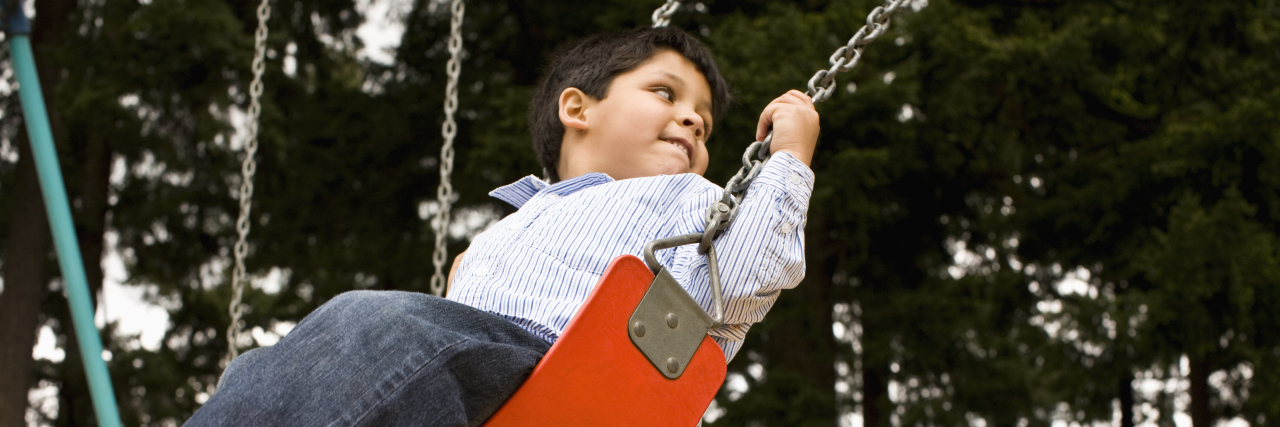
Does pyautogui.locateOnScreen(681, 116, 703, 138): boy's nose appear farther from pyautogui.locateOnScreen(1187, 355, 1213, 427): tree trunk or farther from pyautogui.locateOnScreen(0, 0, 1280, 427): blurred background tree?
pyautogui.locateOnScreen(1187, 355, 1213, 427): tree trunk

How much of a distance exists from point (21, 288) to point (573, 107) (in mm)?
7923

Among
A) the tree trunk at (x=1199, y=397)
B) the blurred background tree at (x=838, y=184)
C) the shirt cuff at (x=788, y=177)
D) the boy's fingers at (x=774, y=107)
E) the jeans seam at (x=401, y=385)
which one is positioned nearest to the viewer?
the jeans seam at (x=401, y=385)

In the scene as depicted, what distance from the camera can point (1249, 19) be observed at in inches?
250

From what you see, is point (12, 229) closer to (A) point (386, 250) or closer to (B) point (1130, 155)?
(A) point (386, 250)

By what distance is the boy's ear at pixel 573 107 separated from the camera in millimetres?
1754

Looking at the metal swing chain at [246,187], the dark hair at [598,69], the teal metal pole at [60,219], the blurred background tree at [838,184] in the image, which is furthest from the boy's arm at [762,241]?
the blurred background tree at [838,184]

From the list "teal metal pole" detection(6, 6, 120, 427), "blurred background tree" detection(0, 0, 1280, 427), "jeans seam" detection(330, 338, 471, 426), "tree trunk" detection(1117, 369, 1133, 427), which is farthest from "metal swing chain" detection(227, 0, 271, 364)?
"tree trunk" detection(1117, 369, 1133, 427)

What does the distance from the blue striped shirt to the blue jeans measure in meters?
0.14

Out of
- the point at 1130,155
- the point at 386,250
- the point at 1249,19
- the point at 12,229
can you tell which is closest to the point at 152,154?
the point at 12,229

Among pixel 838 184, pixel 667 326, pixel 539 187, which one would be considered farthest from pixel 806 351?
pixel 667 326

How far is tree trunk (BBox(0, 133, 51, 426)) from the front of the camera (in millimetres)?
7871

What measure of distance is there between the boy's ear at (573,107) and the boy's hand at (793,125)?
348 mm

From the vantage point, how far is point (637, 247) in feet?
4.57

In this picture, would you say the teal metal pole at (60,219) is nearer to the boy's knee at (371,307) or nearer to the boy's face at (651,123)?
the boy's face at (651,123)
